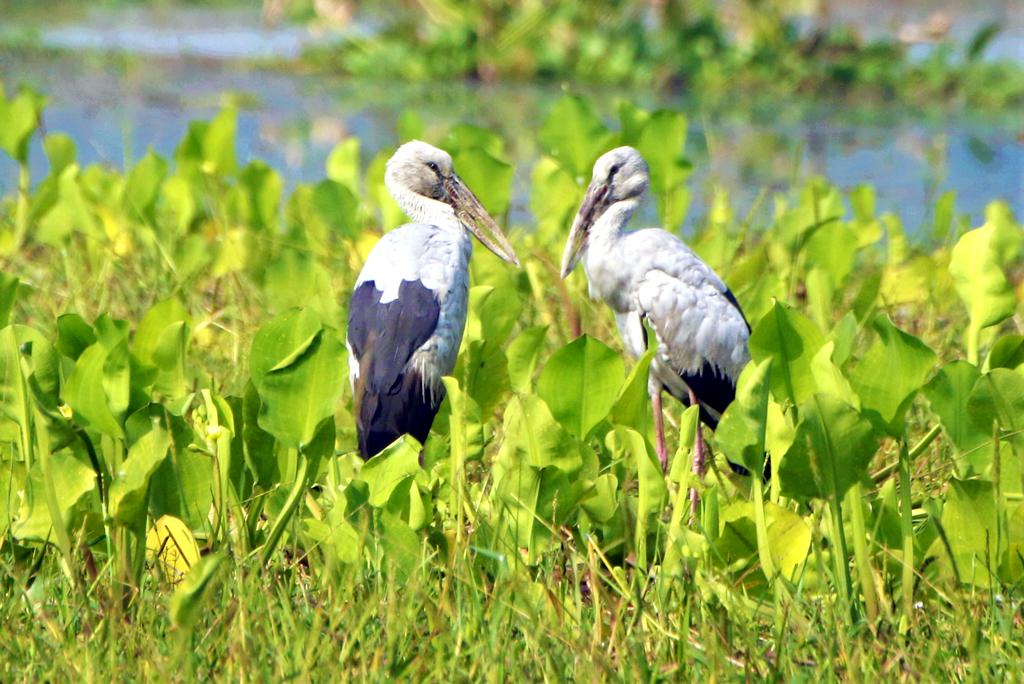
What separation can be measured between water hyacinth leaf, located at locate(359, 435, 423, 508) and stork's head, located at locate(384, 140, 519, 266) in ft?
4.60

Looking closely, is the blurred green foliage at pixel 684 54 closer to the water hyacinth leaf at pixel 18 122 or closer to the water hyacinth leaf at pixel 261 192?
the water hyacinth leaf at pixel 261 192

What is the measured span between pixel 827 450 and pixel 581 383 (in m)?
0.48

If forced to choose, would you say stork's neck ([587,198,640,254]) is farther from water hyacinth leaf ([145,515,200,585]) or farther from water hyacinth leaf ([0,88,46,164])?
water hyacinth leaf ([0,88,46,164])

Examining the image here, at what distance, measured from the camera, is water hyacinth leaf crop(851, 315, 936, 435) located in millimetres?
2402

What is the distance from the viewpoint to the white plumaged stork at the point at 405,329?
10.1ft

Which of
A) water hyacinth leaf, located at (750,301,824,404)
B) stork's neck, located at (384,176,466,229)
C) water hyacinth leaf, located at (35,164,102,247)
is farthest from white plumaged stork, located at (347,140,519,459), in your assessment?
water hyacinth leaf, located at (35,164,102,247)

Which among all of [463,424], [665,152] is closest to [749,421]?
[463,424]

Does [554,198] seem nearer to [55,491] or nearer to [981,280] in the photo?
[981,280]

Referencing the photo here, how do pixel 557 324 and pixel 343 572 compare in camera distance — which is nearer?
pixel 343 572

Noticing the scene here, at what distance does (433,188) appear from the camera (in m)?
3.99

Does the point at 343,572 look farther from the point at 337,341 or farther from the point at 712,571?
the point at 712,571

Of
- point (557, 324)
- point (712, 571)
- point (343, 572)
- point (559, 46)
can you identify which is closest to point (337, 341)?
point (343, 572)

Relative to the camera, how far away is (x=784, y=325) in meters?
2.54

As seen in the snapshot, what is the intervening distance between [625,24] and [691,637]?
26.2 ft
